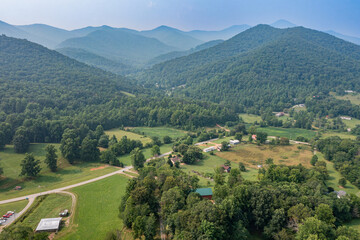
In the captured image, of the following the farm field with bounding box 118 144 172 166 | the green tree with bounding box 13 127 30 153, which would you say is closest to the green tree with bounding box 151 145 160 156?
the farm field with bounding box 118 144 172 166

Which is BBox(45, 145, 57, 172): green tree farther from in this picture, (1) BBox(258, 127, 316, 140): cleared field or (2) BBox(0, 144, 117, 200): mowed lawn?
(1) BBox(258, 127, 316, 140): cleared field

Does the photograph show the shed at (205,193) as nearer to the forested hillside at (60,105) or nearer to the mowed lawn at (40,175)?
the mowed lawn at (40,175)

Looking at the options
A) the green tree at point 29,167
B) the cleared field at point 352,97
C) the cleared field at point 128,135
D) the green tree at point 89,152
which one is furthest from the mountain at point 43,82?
the cleared field at point 352,97

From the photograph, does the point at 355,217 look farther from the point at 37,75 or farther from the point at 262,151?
the point at 37,75

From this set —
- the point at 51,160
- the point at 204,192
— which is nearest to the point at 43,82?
the point at 51,160

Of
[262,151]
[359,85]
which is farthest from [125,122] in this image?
[359,85]

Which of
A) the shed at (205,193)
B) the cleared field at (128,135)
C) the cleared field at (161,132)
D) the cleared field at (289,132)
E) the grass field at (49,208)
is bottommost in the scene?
the cleared field at (289,132)

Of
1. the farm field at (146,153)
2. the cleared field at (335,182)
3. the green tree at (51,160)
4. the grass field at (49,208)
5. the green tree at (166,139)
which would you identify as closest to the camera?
the grass field at (49,208)

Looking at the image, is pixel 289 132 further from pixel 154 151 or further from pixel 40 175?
pixel 40 175
